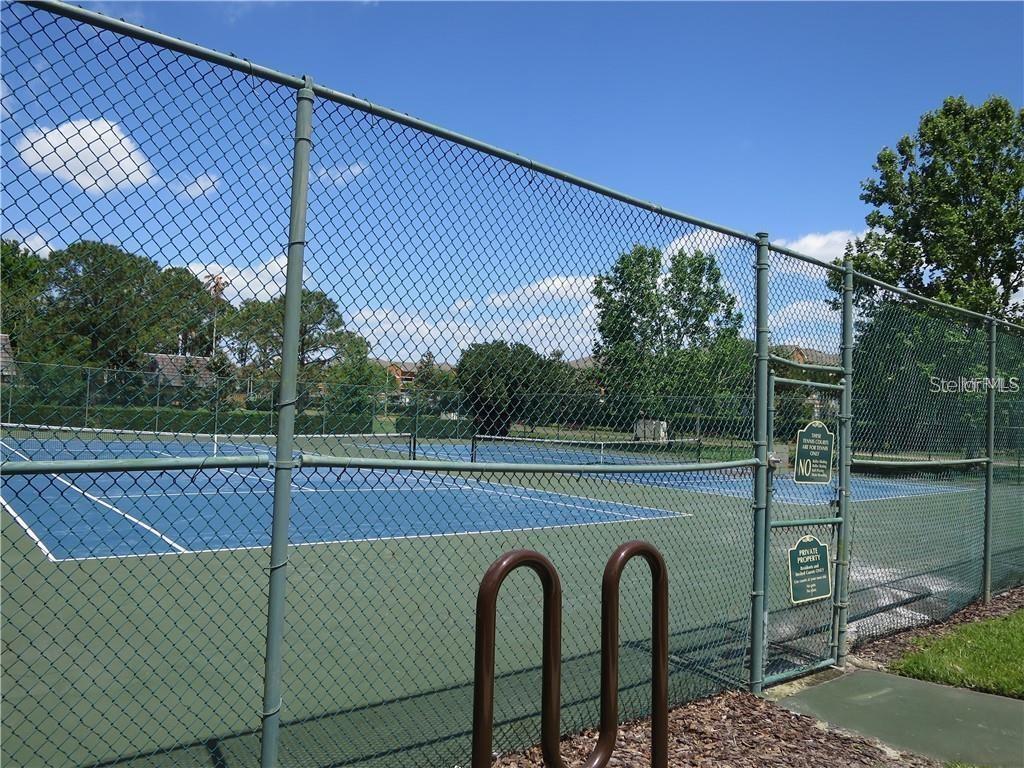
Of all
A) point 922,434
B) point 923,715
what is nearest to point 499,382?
point 923,715

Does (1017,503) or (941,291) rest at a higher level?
(941,291)

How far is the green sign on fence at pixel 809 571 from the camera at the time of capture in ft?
17.8

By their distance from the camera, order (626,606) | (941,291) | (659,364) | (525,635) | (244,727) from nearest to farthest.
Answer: (244,727) < (659,364) < (525,635) < (626,606) < (941,291)

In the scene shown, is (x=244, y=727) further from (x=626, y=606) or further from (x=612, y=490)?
(x=612, y=490)

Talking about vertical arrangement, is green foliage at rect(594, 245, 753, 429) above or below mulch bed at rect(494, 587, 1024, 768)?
above

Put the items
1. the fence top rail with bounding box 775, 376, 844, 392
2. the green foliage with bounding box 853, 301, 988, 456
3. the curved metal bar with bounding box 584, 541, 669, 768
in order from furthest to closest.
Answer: the green foliage with bounding box 853, 301, 988, 456 < the fence top rail with bounding box 775, 376, 844, 392 < the curved metal bar with bounding box 584, 541, 669, 768

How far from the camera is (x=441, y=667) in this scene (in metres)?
5.86

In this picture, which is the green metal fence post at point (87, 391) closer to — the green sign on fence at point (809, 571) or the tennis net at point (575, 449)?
the tennis net at point (575, 449)

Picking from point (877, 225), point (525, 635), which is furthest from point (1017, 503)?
point (877, 225)

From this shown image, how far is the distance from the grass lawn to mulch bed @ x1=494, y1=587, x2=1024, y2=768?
148cm

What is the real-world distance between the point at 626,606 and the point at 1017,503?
4907 mm

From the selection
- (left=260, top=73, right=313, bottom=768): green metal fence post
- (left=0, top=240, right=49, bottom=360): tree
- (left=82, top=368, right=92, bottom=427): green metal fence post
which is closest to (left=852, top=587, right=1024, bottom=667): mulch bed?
(left=260, top=73, right=313, bottom=768): green metal fence post

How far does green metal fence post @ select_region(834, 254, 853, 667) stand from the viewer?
19.2 feet

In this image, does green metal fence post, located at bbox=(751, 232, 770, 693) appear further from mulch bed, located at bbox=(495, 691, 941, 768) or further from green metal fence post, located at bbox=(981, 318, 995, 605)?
green metal fence post, located at bbox=(981, 318, 995, 605)
